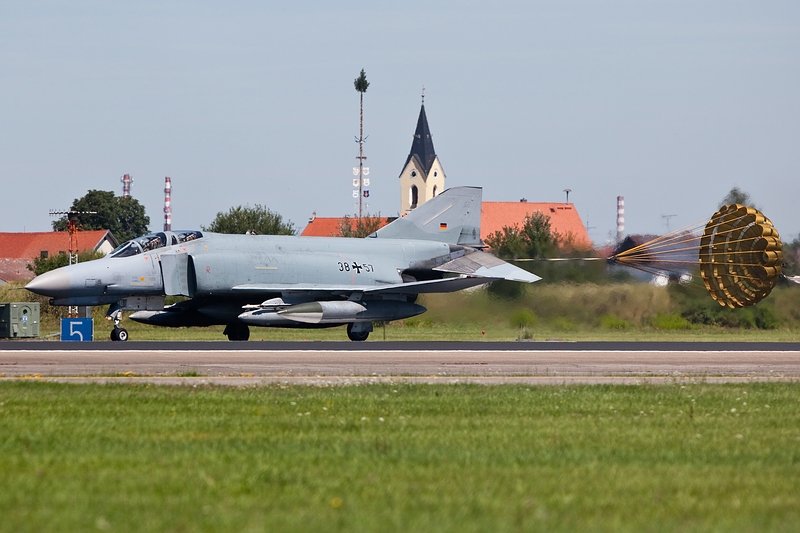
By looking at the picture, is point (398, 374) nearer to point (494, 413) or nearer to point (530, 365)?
point (530, 365)

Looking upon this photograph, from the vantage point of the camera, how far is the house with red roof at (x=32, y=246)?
281ft

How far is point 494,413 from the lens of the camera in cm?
1209

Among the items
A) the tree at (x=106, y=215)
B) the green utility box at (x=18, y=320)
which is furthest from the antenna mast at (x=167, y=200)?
the green utility box at (x=18, y=320)

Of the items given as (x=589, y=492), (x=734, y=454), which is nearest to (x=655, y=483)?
(x=589, y=492)

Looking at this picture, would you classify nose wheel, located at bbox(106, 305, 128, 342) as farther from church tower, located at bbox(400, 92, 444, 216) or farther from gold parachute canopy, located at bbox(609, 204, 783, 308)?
church tower, located at bbox(400, 92, 444, 216)

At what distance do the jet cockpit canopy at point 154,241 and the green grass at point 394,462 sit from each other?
1560 centimetres

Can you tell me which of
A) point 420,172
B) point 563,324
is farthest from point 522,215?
point 563,324

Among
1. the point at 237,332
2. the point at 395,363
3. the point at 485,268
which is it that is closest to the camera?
the point at 395,363

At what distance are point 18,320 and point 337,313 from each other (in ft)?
44.6

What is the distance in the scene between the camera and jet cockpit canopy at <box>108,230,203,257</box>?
29.2m

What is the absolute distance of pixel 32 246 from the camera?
93000 millimetres

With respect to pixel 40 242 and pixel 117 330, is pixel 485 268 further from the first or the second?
pixel 40 242

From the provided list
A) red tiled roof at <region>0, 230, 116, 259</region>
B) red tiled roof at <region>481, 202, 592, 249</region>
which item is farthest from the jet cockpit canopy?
red tiled roof at <region>481, 202, 592, 249</region>

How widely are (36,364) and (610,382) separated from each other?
1068 cm
